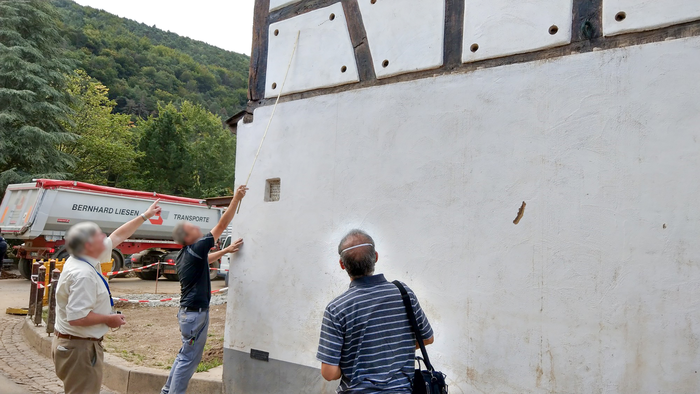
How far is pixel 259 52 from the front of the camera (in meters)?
5.26

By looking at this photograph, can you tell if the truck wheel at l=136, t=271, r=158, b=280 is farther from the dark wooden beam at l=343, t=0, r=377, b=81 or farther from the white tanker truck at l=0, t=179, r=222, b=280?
the dark wooden beam at l=343, t=0, r=377, b=81

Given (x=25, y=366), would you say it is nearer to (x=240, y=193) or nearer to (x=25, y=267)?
(x=240, y=193)

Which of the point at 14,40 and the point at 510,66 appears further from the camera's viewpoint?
the point at 14,40

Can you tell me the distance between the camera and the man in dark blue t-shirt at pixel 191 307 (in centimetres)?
439

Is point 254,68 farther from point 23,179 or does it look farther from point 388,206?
point 23,179

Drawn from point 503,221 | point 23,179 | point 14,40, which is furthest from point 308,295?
point 14,40

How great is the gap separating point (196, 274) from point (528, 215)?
2790 millimetres

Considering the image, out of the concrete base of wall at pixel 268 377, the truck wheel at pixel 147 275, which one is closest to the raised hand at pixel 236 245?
the concrete base of wall at pixel 268 377

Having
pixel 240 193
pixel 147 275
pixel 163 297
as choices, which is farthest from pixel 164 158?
pixel 240 193

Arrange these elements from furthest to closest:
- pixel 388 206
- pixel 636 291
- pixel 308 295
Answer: pixel 308 295
pixel 388 206
pixel 636 291

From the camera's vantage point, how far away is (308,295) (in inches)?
176

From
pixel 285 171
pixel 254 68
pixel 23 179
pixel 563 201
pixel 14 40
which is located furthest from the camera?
pixel 14 40

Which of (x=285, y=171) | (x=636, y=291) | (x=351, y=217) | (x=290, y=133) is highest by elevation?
(x=290, y=133)

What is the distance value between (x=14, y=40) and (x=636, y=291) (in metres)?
29.0
